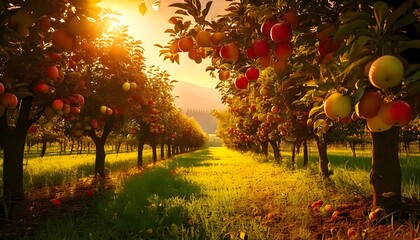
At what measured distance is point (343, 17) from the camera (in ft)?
6.15

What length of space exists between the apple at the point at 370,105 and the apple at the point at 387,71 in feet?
0.60

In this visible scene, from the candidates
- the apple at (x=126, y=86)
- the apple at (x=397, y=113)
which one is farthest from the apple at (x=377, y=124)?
the apple at (x=126, y=86)

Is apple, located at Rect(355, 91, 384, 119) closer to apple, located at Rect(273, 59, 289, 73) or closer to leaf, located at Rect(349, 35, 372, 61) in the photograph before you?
leaf, located at Rect(349, 35, 372, 61)

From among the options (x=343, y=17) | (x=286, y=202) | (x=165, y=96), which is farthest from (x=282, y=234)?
(x=165, y=96)

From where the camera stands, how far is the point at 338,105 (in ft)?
6.64

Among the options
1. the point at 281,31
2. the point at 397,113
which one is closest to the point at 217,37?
the point at 281,31

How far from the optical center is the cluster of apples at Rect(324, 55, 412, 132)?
1642 mm

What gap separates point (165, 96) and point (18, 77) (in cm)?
1115

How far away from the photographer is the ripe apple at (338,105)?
2.01 m

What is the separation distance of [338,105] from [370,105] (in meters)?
0.21

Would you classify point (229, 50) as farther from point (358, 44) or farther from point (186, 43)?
point (358, 44)

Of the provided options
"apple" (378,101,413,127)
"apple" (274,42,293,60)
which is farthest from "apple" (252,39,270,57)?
"apple" (378,101,413,127)

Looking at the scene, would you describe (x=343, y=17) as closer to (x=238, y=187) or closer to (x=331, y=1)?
(x=331, y=1)

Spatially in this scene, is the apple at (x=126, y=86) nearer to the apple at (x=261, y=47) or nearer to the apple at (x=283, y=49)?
the apple at (x=261, y=47)
